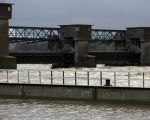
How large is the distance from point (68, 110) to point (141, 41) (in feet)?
218

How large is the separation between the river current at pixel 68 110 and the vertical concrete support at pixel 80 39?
1952 inches

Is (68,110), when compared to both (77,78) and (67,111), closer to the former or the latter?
(67,111)

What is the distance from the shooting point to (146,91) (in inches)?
1202

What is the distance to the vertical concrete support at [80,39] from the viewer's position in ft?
276

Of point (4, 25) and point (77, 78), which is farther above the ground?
point (4, 25)

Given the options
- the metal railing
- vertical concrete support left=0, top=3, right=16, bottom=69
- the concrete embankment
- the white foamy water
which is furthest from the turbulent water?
vertical concrete support left=0, top=3, right=16, bottom=69

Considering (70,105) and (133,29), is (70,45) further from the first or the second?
(70,105)

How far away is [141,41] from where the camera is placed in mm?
94438

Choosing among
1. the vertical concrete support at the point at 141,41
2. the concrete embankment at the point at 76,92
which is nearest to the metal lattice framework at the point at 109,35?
the vertical concrete support at the point at 141,41

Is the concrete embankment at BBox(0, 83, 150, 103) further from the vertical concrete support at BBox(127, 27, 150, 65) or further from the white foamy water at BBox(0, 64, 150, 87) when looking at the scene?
the vertical concrete support at BBox(127, 27, 150, 65)

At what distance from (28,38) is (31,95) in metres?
53.6

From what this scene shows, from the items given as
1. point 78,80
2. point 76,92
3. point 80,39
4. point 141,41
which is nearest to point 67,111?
point 76,92

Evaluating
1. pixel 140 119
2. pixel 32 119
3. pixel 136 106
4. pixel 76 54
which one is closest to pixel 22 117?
pixel 32 119

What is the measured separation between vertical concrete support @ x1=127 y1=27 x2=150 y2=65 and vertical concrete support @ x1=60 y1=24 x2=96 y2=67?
11.9m
